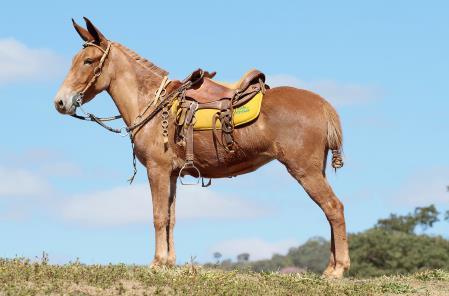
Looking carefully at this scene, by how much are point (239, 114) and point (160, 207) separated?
2402 millimetres

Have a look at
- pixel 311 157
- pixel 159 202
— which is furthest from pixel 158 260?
pixel 311 157

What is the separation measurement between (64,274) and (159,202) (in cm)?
297

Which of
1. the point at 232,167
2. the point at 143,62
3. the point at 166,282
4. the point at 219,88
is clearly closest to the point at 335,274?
the point at 232,167

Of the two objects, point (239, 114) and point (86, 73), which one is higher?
point (86, 73)

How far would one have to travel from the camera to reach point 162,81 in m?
17.1

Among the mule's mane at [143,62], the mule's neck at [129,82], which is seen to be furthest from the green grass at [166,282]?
the mule's mane at [143,62]

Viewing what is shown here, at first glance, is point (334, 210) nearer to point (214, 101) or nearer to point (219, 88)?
point (214, 101)

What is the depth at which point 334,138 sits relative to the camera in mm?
16109

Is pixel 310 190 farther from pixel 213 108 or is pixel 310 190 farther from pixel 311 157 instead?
pixel 213 108

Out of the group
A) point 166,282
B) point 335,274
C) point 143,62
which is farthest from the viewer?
point 143,62

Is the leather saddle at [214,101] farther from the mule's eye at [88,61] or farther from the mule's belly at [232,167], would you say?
the mule's eye at [88,61]

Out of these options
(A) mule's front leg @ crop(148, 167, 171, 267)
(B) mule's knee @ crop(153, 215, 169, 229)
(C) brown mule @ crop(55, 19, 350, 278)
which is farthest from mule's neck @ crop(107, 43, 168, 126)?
(B) mule's knee @ crop(153, 215, 169, 229)

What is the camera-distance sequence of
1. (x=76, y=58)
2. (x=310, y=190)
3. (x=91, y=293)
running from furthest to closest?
(x=76, y=58) → (x=310, y=190) → (x=91, y=293)

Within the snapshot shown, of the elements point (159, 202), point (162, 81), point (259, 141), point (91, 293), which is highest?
point (162, 81)
